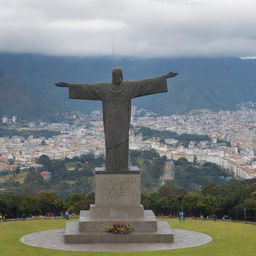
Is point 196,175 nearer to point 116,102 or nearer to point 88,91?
point 116,102

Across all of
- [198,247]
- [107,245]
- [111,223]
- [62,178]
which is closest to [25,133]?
[62,178]

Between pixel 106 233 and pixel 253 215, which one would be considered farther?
pixel 253 215

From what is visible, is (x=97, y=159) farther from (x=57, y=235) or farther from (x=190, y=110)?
(x=190, y=110)

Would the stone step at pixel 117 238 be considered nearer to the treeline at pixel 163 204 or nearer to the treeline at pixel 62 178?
the treeline at pixel 163 204

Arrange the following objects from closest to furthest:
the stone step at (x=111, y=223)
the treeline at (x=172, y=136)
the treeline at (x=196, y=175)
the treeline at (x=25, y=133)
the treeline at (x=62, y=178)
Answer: the stone step at (x=111, y=223) → the treeline at (x=62, y=178) → the treeline at (x=196, y=175) → the treeline at (x=172, y=136) → the treeline at (x=25, y=133)

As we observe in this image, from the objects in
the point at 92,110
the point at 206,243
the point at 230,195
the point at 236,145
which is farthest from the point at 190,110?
the point at 206,243

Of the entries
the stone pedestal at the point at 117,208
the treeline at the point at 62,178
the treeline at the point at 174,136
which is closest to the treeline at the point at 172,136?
the treeline at the point at 174,136

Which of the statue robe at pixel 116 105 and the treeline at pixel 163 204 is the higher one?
the statue robe at pixel 116 105
